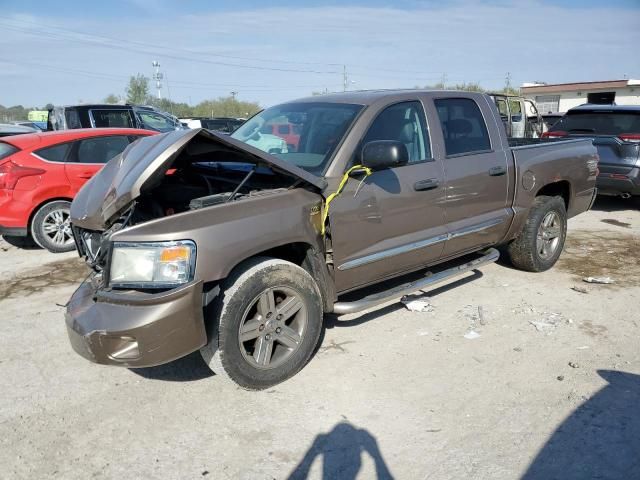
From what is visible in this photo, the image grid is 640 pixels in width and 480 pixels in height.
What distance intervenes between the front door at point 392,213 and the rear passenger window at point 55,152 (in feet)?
16.1

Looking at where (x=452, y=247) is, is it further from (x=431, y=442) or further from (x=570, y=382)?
(x=431, y=442)

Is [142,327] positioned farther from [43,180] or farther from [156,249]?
[43,180]

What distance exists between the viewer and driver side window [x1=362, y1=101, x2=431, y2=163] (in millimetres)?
4012

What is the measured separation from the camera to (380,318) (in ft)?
14.7

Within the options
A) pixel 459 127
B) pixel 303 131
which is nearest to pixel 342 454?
pixel 303 131

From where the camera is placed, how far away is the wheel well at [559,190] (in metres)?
5.56

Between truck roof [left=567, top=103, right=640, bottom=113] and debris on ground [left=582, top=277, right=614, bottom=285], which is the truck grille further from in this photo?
truck roof [left=567, top=103, right=640, bottom=113]

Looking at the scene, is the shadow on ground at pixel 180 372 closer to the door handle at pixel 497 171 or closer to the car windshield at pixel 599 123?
the door handle at pixel 497 171

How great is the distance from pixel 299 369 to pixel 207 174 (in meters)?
1.69

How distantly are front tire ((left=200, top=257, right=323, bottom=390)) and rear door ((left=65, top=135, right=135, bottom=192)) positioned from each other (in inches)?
185

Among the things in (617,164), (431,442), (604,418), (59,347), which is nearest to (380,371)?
(431,442)

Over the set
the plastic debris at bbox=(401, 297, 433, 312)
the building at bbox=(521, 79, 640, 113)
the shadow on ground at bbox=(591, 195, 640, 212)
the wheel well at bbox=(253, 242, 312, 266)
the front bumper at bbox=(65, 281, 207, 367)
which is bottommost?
the shadow on ground at bbox=(591, 195, 640, 212)

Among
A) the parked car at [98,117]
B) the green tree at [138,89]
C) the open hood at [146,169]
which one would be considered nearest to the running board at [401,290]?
the open hood at [146,169]

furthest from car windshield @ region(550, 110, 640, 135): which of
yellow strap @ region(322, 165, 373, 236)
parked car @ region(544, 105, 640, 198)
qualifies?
yellow strap @ region(322, 165, 373, 236)
